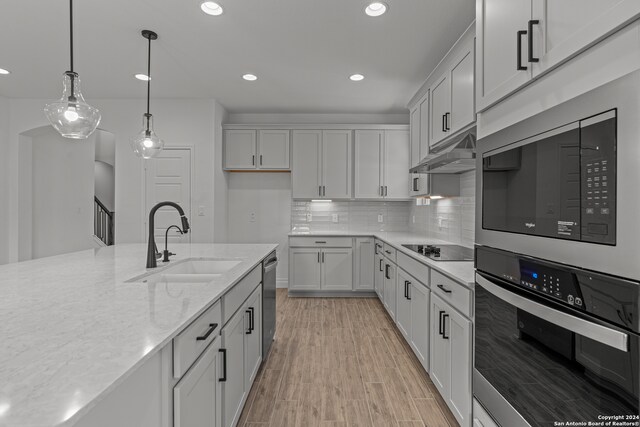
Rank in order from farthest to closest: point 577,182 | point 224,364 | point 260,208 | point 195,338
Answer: point 260,208 < point 224,364 < point 195,338 < point 577,182

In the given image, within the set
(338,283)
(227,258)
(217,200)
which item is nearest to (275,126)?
(217,200)

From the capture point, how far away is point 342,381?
2428 millimetres

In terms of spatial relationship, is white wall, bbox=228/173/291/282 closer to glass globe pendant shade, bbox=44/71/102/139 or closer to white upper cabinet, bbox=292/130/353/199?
white upper cabinet, bbox=292/130/353/199

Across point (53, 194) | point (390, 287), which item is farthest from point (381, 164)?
point (53, 194)

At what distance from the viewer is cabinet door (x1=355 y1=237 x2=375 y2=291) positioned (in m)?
4.61

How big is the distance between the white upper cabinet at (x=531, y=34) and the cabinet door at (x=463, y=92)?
0.87 meters

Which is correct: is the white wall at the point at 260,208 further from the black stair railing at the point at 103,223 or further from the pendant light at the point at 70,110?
the black stair railing at the point at 103,223

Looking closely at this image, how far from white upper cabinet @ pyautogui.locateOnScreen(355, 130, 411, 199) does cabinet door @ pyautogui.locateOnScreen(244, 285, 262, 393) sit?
9.40 feet

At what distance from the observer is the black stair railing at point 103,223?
691 cm

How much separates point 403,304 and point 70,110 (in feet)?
9.44

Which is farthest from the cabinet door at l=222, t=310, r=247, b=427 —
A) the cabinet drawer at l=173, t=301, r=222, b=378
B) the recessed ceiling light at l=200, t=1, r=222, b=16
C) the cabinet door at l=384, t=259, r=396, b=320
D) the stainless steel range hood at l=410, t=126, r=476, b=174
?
the recessed ceiling light at l=200, t=1, r=222, b=16

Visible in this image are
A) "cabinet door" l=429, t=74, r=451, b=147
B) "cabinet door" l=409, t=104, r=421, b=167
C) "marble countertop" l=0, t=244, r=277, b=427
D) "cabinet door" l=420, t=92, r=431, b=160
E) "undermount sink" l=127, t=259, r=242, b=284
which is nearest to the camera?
"marble countertop" l=0, t=244, r=277, b=427

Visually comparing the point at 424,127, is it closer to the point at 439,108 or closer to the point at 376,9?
the point at 439,108

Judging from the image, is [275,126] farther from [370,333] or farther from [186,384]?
[186,384]
